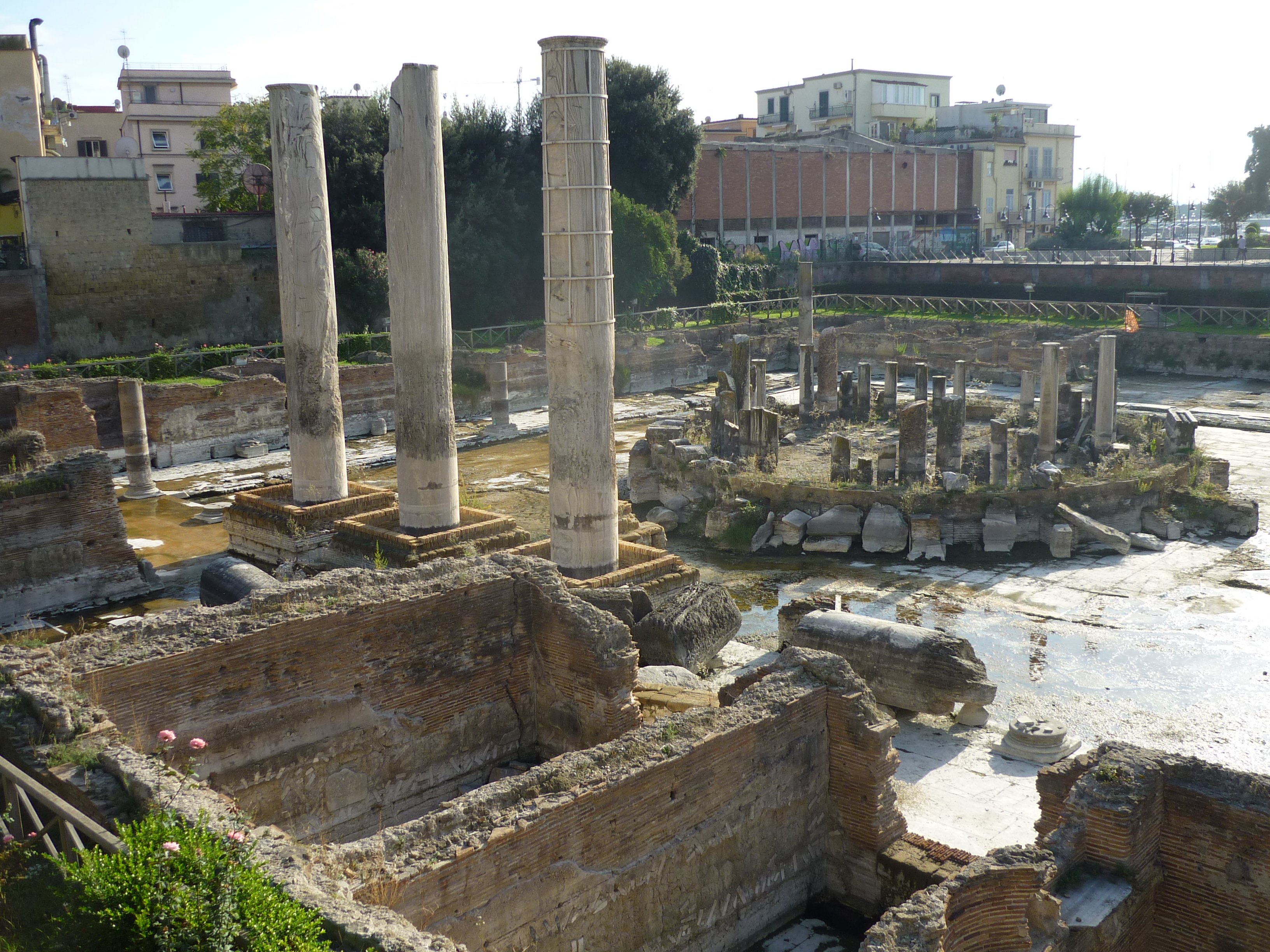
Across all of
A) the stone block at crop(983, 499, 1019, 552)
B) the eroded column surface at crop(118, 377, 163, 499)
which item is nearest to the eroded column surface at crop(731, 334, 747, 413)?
the stone block at crop(983, 499, 1019, 552)

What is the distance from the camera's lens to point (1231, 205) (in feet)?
183

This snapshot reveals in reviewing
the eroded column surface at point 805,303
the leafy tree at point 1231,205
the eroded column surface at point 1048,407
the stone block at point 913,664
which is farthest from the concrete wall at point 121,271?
the leafy tree at point 1231,205

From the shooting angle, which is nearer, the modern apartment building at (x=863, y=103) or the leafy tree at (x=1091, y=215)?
the leafy tree at (x=1091, y=215)

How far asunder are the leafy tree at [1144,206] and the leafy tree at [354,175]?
4142 cm

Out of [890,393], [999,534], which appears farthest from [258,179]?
[999,534]

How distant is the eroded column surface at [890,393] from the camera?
74.6 ft

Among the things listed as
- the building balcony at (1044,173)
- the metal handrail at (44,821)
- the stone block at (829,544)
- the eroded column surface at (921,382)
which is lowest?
the stone block at (829,544)

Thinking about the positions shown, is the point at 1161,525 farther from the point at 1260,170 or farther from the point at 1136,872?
the point at 1260,170

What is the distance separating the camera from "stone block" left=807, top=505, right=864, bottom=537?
15930mm

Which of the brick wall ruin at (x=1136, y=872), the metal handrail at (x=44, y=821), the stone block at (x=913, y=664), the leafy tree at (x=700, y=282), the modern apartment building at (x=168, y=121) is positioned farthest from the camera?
the modern apartment building at (x=168, y=121)

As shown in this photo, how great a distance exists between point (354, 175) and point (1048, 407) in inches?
778

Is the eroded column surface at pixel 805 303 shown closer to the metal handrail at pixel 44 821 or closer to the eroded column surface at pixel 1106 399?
the eroded column surface at pixel 1106 399

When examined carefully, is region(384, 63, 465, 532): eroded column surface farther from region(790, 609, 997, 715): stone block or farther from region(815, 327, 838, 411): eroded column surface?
region(815, 327, 838, 411): eroded column surface

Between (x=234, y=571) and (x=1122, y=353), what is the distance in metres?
25.8
